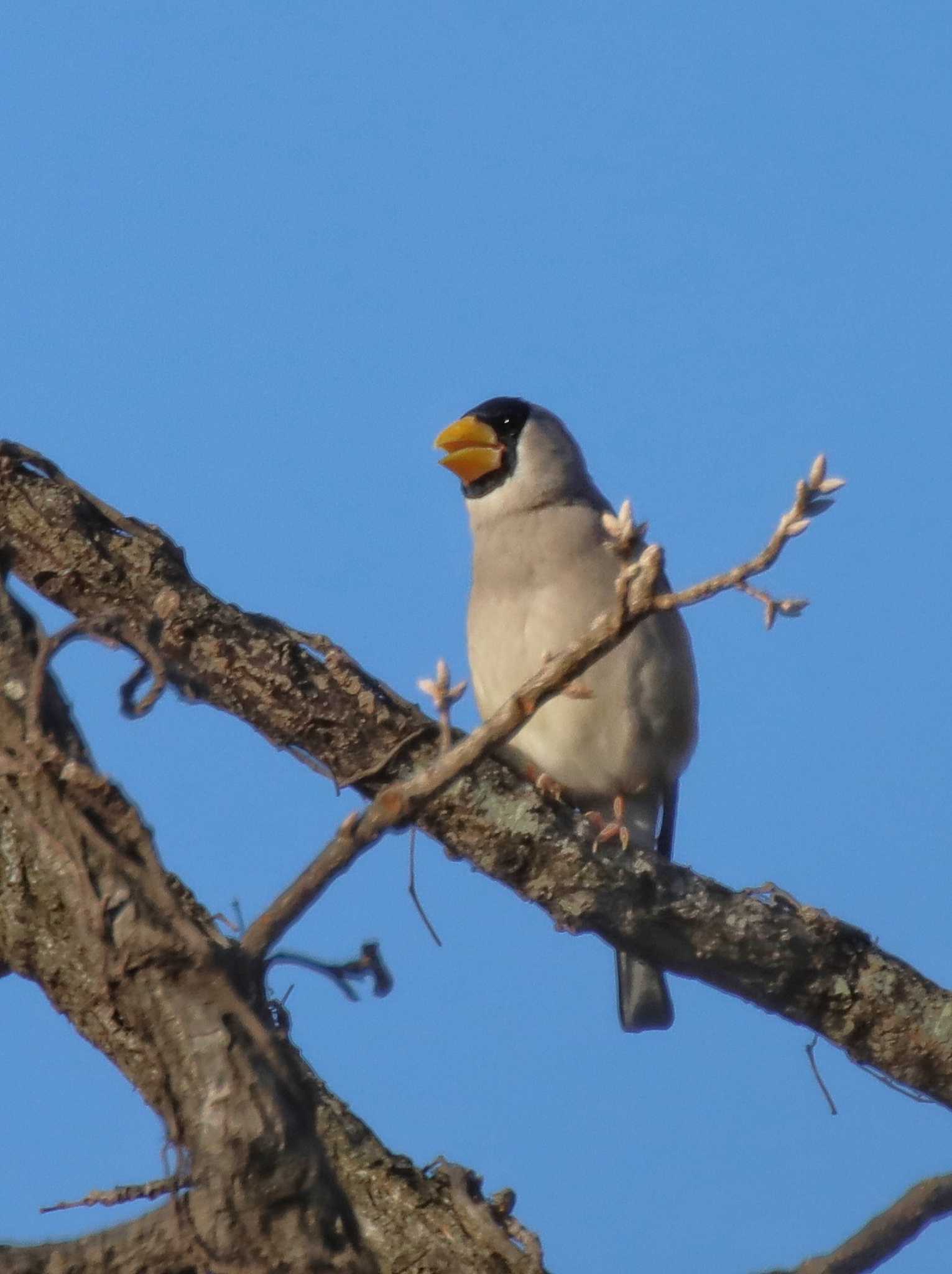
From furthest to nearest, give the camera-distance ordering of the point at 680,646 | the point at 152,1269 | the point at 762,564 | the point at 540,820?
the point at 680,646 < the point at 540,820 < the point at 152,1269 < the point at 762,564

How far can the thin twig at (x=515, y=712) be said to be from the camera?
256 cm

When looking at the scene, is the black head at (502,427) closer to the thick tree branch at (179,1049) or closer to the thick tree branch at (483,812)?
the thick tree branch at (483,812)

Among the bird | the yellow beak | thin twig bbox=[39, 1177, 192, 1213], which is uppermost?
the yellow beak

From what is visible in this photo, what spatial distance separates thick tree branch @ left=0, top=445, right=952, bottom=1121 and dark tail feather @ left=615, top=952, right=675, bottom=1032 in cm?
109

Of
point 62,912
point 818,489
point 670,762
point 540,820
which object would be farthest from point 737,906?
point 818,489

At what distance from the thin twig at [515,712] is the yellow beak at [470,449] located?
352 cm

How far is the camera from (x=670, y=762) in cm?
552

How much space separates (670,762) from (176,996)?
303 cm

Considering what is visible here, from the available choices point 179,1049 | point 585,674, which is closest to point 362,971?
point 179,1049

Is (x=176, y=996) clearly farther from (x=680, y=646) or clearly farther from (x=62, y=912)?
(x=680, y=646)

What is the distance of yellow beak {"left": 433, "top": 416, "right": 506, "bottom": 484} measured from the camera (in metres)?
6.17

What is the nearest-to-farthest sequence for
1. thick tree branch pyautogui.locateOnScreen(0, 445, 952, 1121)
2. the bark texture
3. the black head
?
the bark texture < thick tree branch pyautogui.locateOnScreen(0, 445, 952, 1121) < the black head

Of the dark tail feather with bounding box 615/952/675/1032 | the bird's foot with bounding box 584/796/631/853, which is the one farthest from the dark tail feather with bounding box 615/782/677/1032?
the bird's foot with bounding box 584/796/631/853

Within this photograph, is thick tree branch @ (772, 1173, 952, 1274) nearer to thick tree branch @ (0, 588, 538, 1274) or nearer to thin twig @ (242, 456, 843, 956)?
thick tree branch @ (0, 588, 538, 1274)
